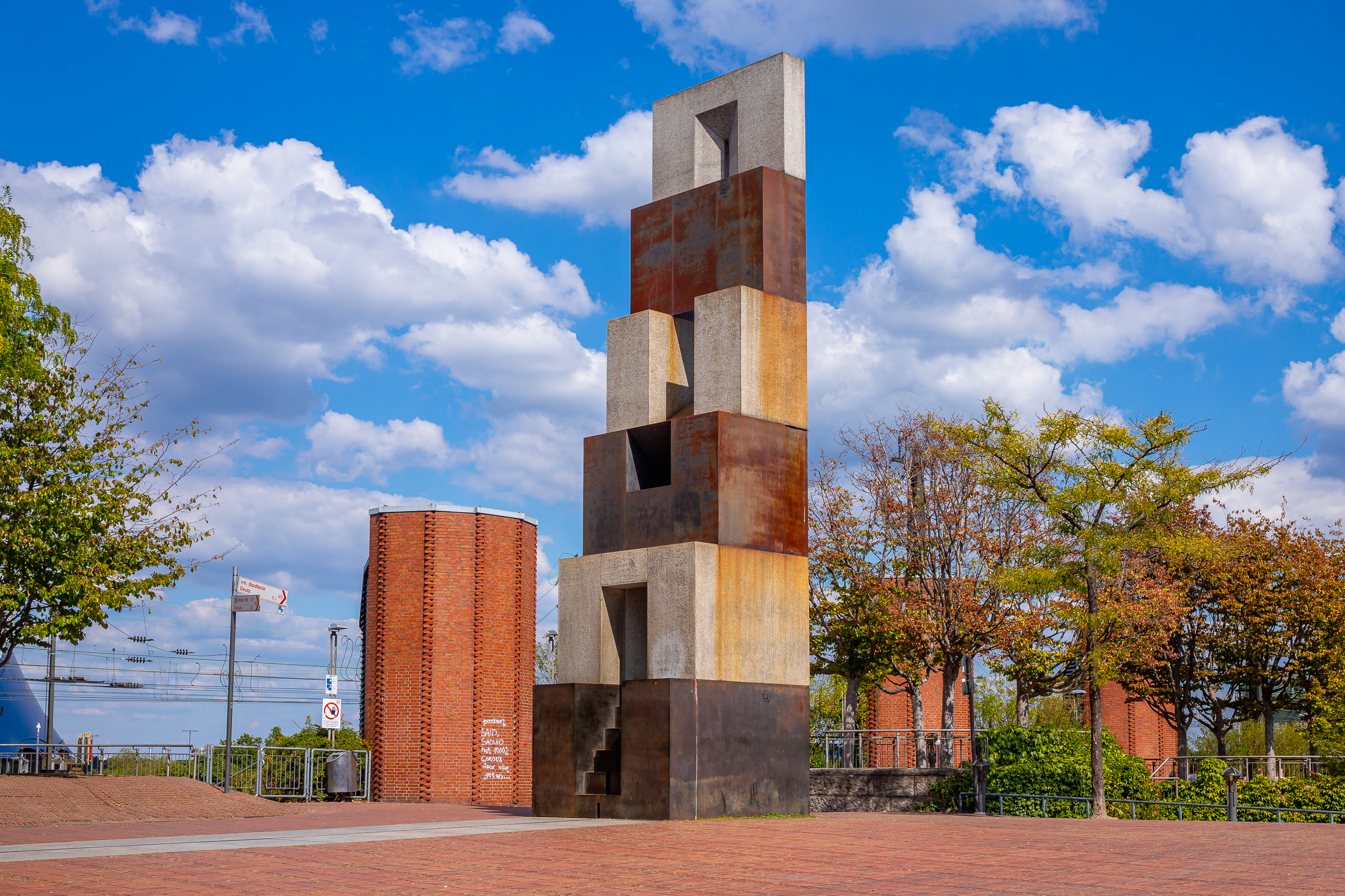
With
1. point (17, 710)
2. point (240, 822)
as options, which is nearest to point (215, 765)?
point (240, 822)

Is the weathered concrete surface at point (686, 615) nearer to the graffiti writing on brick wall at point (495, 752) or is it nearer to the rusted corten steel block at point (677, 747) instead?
the rusted corten steel block at point (677, 747)

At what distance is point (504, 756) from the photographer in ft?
112

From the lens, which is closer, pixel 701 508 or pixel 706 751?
pixel 706 751

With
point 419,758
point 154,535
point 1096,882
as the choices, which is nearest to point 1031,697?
point 419,758

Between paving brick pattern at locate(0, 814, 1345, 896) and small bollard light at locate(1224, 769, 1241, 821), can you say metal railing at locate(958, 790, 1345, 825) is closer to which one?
small bollard light at locate(1224, 769, 1241, 821)

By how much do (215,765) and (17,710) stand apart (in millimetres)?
17869

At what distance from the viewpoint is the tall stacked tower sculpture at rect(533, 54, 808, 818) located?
17.8 metres

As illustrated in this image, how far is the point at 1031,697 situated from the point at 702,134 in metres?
20.0

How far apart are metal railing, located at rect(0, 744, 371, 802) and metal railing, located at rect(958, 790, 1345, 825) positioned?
1593 cm

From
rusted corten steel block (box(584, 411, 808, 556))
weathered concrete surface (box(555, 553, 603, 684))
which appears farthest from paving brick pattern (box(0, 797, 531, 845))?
rusted corten steel block (box(584, 411, 808, 556))

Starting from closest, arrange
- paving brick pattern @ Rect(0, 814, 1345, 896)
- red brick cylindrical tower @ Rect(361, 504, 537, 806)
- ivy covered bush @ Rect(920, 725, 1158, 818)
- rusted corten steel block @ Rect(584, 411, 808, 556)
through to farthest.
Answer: paving brick pattern @ Rect(0, 814, 1345, 896)
rusted corten steel block @ Rect(584, 411, 808, 556)
ivy covered bush @ Rect(920, 725, 1158, 818)
red brick cylindrical tower @ Rect(361, 504, 537, 806)

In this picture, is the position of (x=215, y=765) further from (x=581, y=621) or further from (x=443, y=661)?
(x=581, y=621)

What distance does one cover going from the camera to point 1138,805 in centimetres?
2362

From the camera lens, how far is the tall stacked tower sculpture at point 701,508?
17.8 m
